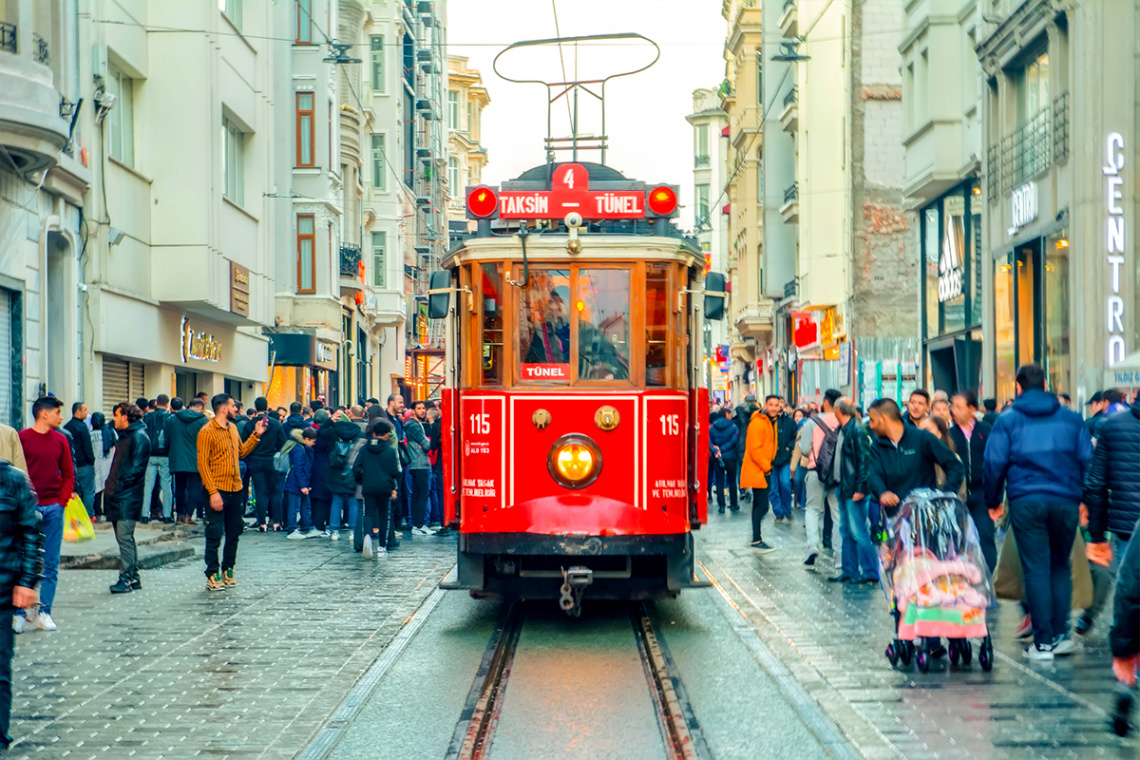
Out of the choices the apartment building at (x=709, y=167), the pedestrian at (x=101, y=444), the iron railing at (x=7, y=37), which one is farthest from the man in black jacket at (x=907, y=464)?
the apartment building at (x=709, y=167)

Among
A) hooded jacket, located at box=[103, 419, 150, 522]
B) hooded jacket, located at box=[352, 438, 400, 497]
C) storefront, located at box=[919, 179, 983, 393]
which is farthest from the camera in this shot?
storefront, located at box=[919, 179, 983, 393]

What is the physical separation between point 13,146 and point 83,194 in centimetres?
403

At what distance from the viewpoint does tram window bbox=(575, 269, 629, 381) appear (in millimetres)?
11023

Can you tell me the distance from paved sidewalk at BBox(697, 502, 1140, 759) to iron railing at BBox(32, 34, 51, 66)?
11978 millimetres

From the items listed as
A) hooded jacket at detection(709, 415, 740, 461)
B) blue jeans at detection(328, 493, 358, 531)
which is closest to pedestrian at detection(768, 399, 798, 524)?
hooded jacket at detection(709, 415, 740, 461)

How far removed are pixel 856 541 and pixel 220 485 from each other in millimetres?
5972

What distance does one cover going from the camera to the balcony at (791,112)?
41.7 m

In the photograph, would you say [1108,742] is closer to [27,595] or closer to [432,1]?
[27,595]

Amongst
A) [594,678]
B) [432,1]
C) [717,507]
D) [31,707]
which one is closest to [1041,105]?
[717,507]

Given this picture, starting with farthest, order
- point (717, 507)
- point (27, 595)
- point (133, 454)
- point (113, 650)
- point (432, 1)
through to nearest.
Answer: point (432, 1) < point (717, 507) < point (133, 454) < point (113, 650) < point (27, 595)

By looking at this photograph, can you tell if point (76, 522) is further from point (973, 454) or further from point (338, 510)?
point (973, 454)

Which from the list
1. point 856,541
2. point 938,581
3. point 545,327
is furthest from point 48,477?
point 856,541

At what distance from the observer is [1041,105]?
68.7 ft

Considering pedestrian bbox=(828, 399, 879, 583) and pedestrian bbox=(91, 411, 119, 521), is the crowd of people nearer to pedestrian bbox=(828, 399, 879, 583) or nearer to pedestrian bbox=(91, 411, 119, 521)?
pedestrian bbox=(828, 399, 879, 583)
